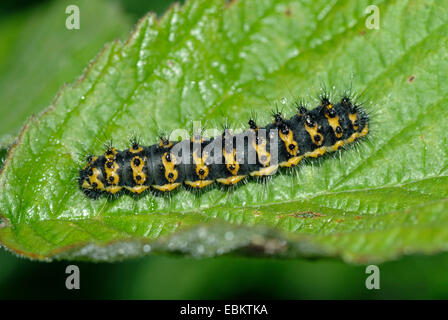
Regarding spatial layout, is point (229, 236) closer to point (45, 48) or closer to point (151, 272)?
point (151, 272)

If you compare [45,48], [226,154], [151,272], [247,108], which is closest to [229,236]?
[226,154]

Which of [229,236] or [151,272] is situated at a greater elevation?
[229,236]

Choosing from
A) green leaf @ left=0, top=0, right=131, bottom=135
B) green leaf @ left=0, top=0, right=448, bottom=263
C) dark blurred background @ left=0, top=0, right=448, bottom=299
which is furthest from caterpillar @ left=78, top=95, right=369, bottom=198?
green leaf @ left=0, top=0, right=131, bottom=135

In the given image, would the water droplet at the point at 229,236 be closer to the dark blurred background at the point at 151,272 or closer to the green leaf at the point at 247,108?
the green leaf at the point at 247,108

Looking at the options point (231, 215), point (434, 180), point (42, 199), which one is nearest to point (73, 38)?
point (42, 199)

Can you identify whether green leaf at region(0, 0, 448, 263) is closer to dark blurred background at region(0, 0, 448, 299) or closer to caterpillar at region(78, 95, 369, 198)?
caterpillar at region(78, 95, 369, 198)

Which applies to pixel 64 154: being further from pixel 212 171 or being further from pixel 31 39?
pixel 31 39
